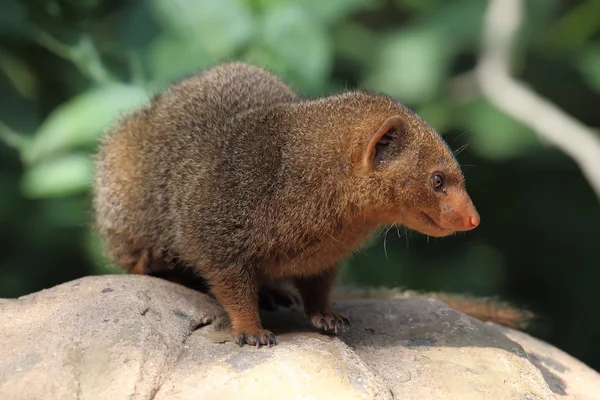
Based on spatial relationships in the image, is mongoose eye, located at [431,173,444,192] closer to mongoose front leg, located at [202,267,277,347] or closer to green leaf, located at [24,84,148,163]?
mongoose front leg, located at [202,267,277,347]

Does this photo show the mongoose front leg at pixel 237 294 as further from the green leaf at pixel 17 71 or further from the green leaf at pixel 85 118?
the green leaf at pixel 17 71

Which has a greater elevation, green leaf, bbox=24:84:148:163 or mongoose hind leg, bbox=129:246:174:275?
green leaf, bbox=24:84:148:163

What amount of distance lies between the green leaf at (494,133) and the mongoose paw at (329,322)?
312cm

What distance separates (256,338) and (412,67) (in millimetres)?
3595

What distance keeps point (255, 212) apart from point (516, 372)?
1.43m

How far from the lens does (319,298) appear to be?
4.05 metres

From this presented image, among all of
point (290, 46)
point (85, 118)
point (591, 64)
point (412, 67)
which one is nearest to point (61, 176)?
point (85, 118)

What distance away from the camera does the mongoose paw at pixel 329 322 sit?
381cm

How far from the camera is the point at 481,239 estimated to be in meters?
7.40

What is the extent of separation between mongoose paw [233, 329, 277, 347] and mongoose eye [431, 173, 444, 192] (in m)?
1.05

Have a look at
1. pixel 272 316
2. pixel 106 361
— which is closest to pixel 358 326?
pixel 272 316

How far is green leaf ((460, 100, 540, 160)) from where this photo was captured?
6.54 metres

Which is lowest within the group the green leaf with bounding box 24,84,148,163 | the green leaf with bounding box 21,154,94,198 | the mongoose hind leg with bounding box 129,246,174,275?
the mongoose hind leg with bounding box 129,246,174,275

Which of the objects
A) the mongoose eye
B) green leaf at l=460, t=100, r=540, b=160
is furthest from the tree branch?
the mongoose eye
